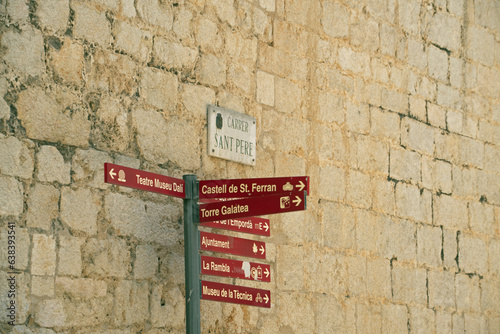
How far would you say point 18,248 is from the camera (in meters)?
4.06

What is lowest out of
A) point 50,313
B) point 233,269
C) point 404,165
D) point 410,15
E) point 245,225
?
point 50,313

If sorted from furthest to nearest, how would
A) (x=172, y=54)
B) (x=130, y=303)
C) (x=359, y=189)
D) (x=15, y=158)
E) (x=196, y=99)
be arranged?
(x=359, y=189), (x=196, y=99), (x=172, y=54), (x=130, y=303), (x=15, y=158)

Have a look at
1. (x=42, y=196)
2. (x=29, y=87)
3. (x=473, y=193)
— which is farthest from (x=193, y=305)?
(x=473, y=193)

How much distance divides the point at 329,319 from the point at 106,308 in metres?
1.88

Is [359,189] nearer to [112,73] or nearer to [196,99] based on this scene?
[196,99]

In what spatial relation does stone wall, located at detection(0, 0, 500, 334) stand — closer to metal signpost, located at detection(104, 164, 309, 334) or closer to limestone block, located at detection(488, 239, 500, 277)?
limestone block, located at detection(488, 239, 500, 277)

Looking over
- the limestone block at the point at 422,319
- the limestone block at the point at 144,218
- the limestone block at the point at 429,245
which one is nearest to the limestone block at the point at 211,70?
the limestone block at the point at 144,218

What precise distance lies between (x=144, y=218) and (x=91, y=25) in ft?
3.45

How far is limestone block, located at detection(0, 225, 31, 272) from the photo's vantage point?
400cm

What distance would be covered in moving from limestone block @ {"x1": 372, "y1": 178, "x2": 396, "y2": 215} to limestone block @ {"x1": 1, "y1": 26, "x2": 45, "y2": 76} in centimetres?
289

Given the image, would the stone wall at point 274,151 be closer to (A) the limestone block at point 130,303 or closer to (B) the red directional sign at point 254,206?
(A) the limestone block at point 130,303

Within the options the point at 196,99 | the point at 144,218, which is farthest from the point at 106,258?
the point at 196,99

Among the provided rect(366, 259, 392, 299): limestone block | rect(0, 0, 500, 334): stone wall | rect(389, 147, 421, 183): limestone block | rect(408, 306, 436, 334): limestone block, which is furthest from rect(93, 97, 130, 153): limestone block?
rect(408, 306, 436, 334): limestone block

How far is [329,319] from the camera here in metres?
5.80
